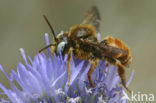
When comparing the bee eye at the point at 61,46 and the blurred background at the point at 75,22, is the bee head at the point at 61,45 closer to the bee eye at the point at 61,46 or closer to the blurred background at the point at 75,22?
the bee eye at the point at 61,46

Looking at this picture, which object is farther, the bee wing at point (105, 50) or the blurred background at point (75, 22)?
the blurred background at point (75, 22)

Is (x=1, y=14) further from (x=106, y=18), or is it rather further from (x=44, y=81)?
(x=44, y=81)

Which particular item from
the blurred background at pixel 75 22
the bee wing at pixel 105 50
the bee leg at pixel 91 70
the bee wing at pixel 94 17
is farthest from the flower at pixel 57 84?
the blurred background at pixel 75 22

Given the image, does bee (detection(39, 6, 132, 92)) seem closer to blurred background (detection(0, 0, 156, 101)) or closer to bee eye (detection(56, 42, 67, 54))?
bee eye (detection(56, 42, 67, 54))

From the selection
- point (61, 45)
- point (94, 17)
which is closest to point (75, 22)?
point (94, 17)

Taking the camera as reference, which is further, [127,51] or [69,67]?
[127,51]

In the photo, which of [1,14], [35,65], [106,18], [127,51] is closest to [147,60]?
[106,18]
